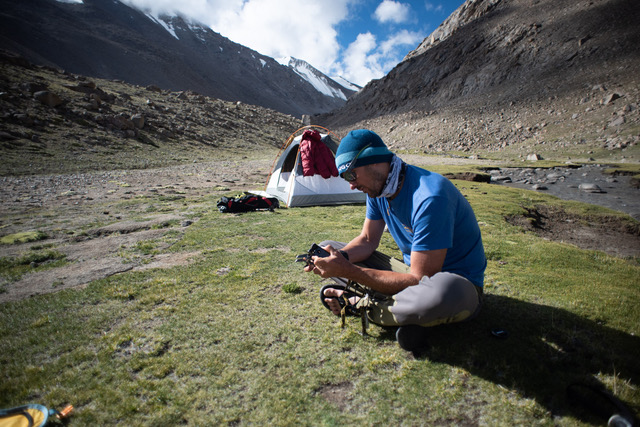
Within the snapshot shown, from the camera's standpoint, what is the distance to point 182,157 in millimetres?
29344

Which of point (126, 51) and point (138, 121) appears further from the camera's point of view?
point (126, 51)

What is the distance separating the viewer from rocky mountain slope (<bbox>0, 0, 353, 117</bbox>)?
8275 centimetres

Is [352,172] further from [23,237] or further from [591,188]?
[591,188]

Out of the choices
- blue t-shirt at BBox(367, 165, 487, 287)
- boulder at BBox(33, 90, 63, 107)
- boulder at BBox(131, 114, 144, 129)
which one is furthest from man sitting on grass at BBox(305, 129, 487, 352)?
boulder at BBox(131, 114, 144, 129)

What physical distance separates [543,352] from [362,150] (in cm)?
267

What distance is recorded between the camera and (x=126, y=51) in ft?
330

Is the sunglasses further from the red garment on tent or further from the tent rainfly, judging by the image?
the tent rainfly

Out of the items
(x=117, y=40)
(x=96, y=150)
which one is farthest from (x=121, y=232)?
(x=117, y=40)

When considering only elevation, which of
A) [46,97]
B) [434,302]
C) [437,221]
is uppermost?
[46,97]

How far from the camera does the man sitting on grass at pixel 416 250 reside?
2777 millimetres

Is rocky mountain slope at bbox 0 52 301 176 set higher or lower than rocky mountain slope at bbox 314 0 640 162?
lower

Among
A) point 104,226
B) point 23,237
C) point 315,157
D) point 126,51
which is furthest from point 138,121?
point 126,51

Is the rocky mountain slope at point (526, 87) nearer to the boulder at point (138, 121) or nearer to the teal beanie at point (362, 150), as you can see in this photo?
the teal beanie at point (362, 150)

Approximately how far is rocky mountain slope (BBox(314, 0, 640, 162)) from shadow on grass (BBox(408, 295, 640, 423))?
32886mm
